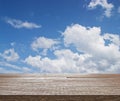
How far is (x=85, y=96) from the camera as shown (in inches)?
76.7

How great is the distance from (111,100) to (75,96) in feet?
0.93

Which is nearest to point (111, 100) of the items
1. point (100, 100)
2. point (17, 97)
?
point (100, 100)

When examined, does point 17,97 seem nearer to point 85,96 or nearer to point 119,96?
point 85,96

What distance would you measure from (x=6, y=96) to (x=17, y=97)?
0.10m

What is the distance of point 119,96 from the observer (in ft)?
6.47

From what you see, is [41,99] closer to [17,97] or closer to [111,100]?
[17,97]

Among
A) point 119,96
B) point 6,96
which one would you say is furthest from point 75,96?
point 6,96

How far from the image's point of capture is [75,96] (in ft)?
6.40

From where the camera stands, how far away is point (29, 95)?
196 cm

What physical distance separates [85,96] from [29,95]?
0.45 metres

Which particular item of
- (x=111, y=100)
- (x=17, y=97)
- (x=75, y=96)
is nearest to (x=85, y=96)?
(x=75, y=96)

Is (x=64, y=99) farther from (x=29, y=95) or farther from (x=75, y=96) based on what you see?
(x=29, y=95)

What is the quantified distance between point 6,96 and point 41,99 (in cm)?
28

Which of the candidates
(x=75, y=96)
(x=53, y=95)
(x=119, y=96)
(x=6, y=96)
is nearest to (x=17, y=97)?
(x=6, y=96)
